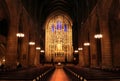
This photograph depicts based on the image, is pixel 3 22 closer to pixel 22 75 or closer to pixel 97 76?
pixel 22 75

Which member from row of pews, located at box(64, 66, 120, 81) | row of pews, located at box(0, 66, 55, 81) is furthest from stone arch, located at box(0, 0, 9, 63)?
row of pews, located at box(64, 66, 120, 81)

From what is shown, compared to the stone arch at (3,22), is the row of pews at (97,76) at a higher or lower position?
lower

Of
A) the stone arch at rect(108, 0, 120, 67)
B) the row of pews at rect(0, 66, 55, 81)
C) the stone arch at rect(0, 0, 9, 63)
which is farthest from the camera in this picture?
the stone arch at rect(108, 0, 120, 67)

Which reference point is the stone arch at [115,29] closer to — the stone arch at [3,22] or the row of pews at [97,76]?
the row of pews at [97,76]

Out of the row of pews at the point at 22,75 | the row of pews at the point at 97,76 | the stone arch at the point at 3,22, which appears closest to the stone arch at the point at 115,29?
the row of pews at the point at 97,76

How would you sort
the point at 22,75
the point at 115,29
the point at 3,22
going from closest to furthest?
the point at 22,75 < the point at 115,29 < the point at 3,22

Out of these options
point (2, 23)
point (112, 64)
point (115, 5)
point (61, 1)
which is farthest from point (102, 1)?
point (61, 1)

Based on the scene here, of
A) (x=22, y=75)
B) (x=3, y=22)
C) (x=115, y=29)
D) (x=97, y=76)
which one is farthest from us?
(x=3, y=22)

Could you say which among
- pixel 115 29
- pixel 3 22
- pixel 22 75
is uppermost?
pixel 3 22

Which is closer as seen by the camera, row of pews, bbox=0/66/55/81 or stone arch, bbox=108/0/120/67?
row of pews, bbox=0/66/55/81

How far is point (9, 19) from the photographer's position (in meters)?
18.7

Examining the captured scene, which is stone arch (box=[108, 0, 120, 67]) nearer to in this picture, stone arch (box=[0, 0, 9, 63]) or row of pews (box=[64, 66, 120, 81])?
row of pews (box=[64, 66, 120, 81])

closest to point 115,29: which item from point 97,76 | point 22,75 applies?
point 97,76

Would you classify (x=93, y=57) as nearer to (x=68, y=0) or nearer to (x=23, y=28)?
(x=23, y=28)
